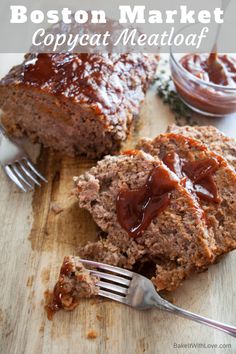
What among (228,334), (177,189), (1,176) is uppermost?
(177,189)

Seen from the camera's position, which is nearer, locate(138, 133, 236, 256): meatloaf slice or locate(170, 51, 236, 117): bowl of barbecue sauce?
locate(138, 133, 236, 256): meatloaf slice

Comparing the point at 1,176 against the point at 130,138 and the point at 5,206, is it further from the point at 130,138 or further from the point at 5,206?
the point at 130,138

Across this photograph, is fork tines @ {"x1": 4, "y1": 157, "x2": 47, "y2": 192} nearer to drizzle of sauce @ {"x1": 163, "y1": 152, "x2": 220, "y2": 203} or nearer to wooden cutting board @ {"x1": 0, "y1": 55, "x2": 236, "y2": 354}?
wooden cutting board @ {"x1": 0, "y1": 55, "x2": 236, "y2": 354}

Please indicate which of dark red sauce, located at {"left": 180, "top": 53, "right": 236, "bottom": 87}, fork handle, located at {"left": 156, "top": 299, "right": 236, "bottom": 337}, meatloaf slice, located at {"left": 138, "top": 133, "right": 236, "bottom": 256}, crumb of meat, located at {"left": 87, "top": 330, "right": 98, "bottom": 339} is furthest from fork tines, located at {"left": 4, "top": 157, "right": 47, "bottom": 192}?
dark red sauce, located at {"left": 180, "top": 53, "right": 236, "bottom": 87}

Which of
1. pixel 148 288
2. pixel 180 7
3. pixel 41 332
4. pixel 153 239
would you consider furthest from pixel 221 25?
pixel 41 332

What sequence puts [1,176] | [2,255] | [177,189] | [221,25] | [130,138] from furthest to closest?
[221,25] → [130,138] → [1,176] → [2,255] → [177,189]

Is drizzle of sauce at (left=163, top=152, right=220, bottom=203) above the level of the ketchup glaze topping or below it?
below
